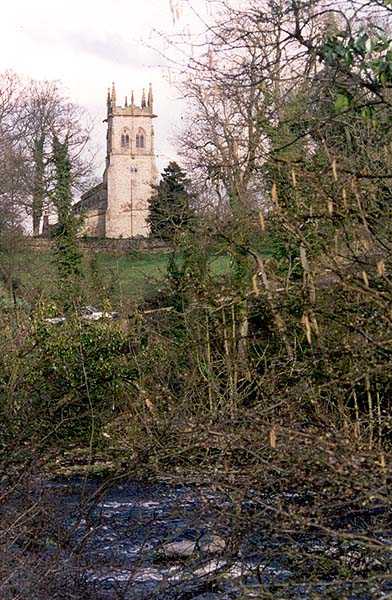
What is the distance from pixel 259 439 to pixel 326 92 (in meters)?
1.66

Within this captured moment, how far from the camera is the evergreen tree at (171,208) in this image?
1256cm

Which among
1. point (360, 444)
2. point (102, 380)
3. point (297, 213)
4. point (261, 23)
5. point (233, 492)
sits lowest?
point (102, 380)

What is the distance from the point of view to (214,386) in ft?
29.4

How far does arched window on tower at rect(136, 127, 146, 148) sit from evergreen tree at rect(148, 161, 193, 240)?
42216 millimetres

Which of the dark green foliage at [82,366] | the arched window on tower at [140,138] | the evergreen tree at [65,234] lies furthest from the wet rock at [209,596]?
the arched window on tower at [140,138]

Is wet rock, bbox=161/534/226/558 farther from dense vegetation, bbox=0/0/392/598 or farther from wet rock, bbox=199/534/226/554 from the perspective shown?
dense vegetation, bbox=0/0/392/598

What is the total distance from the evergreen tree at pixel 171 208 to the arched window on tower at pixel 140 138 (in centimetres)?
4222

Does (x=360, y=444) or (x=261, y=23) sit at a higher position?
(x=261, y=23)

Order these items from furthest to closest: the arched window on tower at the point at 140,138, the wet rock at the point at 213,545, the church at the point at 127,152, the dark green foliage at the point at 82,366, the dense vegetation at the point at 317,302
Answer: the arched window on tower at the point at 140,138
the church at the point at 127,152
the dark green foliage at the point at 82,366
the wet rock at the point at 213,545
the dense vegetation at the point at 317,302

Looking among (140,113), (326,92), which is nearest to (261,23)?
(326,92)

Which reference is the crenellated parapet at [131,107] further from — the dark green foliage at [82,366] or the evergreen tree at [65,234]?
the dark green foliage at [82,366]

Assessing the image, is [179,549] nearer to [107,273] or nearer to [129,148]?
[107,273]

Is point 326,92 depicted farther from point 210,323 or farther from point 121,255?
point 121,255

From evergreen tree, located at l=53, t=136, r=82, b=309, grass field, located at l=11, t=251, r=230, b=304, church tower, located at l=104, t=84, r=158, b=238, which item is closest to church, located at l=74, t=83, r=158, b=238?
church tower, located at l=104, t=84, r=158, b=238
